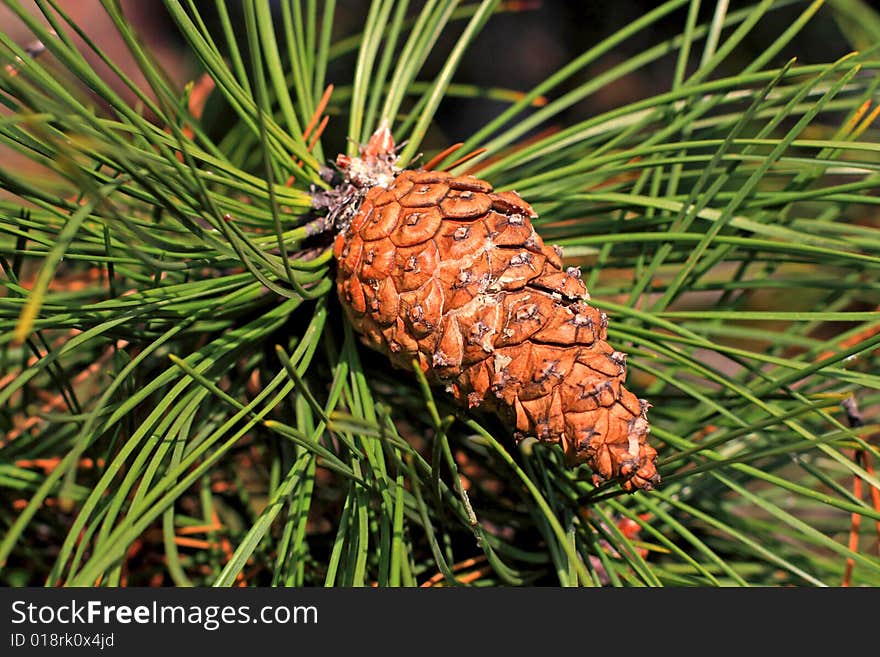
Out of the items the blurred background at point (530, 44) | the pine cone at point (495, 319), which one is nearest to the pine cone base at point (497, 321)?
the pine cone at point (495, 319)

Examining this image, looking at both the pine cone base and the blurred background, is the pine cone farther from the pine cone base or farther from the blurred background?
the blurred background

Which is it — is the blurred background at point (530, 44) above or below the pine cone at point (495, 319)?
above

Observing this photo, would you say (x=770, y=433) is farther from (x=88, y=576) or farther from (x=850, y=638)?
(x=88, y=576)

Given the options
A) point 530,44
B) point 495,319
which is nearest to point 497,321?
point 495,319

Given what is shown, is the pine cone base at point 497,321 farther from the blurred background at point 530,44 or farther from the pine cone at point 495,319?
the blurred background at point 530,44

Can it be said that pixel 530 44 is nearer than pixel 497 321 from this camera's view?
No

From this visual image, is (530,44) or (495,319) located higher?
(530,44)

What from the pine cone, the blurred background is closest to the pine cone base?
the pine cone

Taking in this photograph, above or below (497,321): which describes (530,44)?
above

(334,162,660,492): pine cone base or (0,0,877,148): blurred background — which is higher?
(0,0,877,148): blurred background

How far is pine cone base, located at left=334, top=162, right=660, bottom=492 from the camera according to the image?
1.31 feet

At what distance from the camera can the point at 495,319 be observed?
0.41m

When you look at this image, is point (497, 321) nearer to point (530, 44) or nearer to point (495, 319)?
point (495, 319)

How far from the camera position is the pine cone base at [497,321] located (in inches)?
15.7
